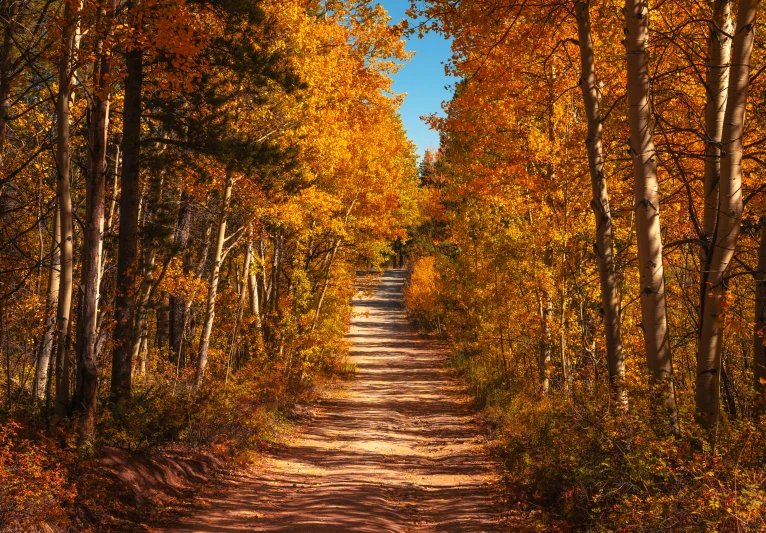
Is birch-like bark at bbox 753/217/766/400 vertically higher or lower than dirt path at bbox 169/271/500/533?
higher

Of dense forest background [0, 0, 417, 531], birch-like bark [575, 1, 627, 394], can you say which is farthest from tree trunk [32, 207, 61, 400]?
birch-like bark [575, 1, 627, 394]

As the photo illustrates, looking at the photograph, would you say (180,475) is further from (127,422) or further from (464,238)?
(464,238)

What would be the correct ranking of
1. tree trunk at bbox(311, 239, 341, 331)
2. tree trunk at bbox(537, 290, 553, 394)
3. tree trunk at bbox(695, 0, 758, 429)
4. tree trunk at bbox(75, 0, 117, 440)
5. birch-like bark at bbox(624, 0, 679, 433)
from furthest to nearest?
tree trunk at bbox(311, 239, 341, 331) → tree trunk at bbox(537, 290, 553, 394) → tree trunk at bbox(75, 0, 117, 440) → birch-like bark at bbox(624, 0, 679, 433) → tree trunk at bbox(695, 0, 758, 429)

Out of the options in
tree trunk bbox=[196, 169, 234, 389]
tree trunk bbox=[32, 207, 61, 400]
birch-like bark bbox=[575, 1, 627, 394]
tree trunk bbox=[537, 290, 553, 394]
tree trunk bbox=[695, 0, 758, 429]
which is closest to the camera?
tree trunk bbox=[695, 0, 758, 429]

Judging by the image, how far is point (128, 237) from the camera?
31.6ft

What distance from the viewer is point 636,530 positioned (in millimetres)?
4812

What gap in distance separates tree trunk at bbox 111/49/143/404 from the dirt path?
256 centimetres

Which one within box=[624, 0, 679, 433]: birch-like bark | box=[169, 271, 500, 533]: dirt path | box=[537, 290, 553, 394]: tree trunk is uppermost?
box=[624, 0, 679, 433]: birch-like bark

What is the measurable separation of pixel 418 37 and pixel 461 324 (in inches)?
710

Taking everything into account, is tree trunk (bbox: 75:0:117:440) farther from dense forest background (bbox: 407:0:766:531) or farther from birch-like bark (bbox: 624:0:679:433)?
birch-like bark (bbox: 624:0:679:433)

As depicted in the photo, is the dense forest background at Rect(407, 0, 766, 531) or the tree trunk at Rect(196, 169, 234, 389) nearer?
the dense forest background at Rect(407, 0, 766, 531)

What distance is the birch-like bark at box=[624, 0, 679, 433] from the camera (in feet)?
18.3

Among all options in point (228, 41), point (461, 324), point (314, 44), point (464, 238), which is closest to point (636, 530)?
point (228, 41)

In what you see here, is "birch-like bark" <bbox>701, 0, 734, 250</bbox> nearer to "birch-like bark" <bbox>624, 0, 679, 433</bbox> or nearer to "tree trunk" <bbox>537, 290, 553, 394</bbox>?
"birch-like bark" <bbox>624, 0, 679, 433</bbox>
